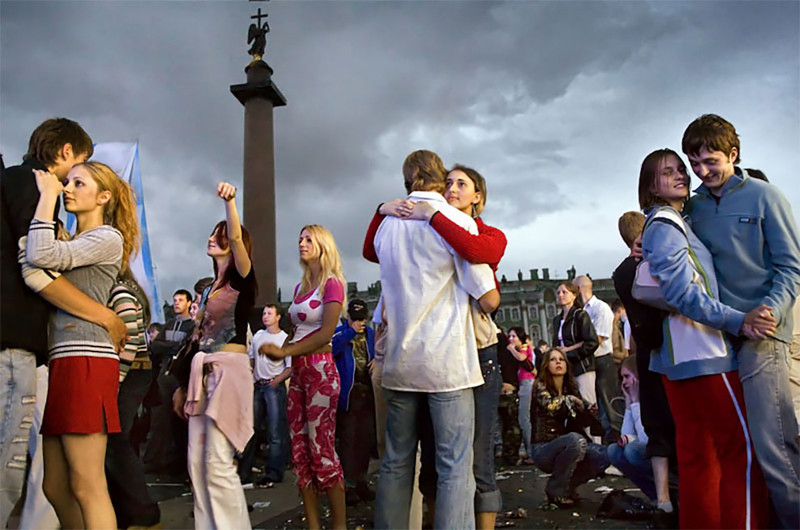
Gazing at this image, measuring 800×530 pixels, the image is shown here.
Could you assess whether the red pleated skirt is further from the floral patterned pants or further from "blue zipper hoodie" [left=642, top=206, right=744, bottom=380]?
"blue zipper hoodie" [left=642, top=206, right=744, bottom=380]

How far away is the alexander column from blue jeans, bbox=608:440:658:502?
1103 cm

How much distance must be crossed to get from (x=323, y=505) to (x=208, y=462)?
84.2 inches

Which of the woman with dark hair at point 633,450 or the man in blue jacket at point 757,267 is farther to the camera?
the woman with dark hair at point 633,450

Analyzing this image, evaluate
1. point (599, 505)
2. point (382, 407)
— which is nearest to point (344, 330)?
point (382, 407)

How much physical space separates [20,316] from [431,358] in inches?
69.6

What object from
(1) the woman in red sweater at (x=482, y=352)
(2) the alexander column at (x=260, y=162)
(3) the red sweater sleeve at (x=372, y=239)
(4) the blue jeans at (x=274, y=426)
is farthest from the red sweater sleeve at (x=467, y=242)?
(2) the alexander column at (x=260, y=162)

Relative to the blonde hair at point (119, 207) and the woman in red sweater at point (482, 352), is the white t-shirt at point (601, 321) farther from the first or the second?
the blonde hair at point (119, 207)

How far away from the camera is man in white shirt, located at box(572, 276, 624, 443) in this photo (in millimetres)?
6961

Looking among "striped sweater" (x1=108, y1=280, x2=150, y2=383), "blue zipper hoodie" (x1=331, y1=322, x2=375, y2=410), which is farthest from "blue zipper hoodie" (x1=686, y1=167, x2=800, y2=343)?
"blue zipper hoodie" (x1=331, y1=322, x2=375, y2=410)

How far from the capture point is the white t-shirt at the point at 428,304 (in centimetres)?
287

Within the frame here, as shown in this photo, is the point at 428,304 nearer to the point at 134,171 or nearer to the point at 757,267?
the point at 757,267

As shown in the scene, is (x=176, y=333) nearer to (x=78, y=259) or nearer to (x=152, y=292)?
(x=152, y=292)

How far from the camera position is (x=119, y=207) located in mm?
3150

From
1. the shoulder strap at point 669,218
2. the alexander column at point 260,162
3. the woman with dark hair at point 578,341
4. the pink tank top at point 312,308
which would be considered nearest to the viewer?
the shoulder strap at point 669,218
